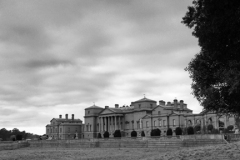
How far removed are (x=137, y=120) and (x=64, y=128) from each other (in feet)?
105

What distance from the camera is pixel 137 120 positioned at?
81.3 metres

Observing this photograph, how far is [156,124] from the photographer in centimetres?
→ 7419

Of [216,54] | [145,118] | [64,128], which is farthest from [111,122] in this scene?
[216,54]

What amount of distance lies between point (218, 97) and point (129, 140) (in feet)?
115

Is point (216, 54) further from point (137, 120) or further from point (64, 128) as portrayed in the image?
point (64, 128)

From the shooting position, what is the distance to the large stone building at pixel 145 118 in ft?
215

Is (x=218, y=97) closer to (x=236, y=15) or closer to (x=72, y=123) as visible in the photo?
(x=236, y=15)

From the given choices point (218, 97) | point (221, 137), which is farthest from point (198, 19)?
point (221, 137)

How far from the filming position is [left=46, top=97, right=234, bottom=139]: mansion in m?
66.3

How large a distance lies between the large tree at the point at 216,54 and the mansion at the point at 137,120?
134ft

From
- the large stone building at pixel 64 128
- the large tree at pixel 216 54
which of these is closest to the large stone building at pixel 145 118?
the large stone building at pixel 64 128

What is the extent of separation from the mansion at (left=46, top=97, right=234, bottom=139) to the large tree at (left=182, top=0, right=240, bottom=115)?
134 feet

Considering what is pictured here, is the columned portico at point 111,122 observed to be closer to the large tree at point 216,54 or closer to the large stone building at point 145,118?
the large stone building at point 145,118

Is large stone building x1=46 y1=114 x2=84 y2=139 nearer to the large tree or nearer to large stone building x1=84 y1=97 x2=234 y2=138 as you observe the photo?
large stone building x1=84 y1=97 x2=234 y2=138
